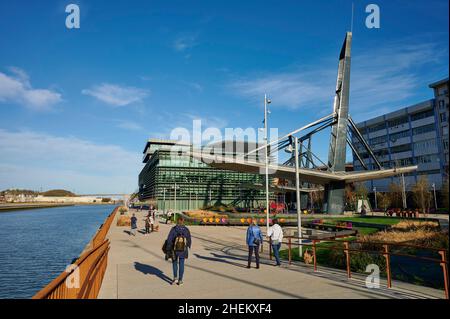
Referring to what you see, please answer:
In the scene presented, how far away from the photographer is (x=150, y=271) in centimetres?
1043

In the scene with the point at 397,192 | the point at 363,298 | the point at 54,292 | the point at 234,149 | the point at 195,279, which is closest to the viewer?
the point at 54,292

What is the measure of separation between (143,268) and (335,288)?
6.28 m

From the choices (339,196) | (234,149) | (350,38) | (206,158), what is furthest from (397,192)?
(206,158)

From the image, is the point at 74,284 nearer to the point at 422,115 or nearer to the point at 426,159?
the point at 426,159

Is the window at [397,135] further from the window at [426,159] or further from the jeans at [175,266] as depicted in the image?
the jeans at [175,266]

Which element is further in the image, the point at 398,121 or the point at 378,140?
the point at 378,140

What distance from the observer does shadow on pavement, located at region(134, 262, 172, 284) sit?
9.26 m

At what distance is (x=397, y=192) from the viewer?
64.6 metres

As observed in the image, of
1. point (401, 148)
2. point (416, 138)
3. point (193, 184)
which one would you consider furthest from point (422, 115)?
point (193, 184)

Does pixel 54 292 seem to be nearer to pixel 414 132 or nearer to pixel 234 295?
pixel 234 295

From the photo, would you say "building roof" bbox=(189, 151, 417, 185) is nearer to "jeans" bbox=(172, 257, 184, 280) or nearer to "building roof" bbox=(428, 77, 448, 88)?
"building roof" bbox=(428, 77, 448, 88)

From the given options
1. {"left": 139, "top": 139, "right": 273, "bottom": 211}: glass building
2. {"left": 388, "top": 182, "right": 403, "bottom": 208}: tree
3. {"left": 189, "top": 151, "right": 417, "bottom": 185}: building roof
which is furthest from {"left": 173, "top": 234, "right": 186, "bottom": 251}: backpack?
{"left": 139, "top": 139, "right": 273, "bottom": 211}: glass building

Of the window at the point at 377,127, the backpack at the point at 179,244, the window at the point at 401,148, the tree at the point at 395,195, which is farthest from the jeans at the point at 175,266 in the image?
the window at the point at 377,127

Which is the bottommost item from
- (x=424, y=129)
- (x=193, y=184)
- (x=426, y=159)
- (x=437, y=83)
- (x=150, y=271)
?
(x=150, y=271)
